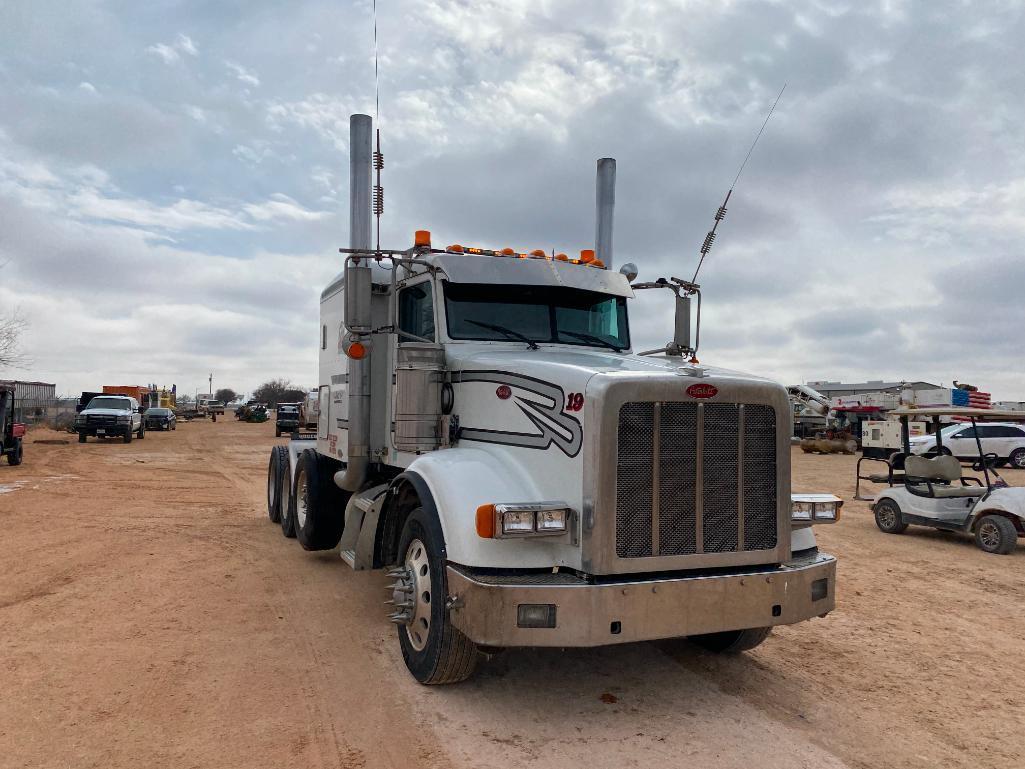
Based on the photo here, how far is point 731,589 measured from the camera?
392 centimetres

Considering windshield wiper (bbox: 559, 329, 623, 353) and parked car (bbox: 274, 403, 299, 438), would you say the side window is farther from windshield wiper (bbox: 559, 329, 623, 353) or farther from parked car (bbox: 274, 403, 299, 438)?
parked car (bbox: 274, 403, 299, 438)

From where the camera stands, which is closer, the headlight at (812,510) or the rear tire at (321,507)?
the headlight at (812,510)

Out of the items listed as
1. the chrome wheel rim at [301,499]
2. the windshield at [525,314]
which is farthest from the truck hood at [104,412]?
the windshield at [525,314]

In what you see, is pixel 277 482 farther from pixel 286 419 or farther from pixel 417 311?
pixel 286 419

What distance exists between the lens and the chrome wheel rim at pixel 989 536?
30.8ft

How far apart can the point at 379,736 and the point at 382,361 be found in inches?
131

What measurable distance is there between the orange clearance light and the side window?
2030 millimetres

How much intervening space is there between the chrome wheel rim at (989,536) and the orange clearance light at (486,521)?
855cm

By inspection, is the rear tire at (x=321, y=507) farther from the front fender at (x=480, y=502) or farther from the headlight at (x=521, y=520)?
the headlight at (x=521, y=520)

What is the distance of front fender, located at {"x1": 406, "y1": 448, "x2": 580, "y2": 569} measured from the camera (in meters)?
3.91

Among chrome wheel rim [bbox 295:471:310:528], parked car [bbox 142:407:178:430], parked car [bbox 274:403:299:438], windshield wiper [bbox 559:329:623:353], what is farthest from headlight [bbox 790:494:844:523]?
parked car [bbox 142:407:178:430]

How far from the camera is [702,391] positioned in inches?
157

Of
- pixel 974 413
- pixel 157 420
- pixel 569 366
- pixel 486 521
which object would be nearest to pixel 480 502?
pixel 486 521

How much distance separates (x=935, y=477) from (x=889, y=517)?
907mm
